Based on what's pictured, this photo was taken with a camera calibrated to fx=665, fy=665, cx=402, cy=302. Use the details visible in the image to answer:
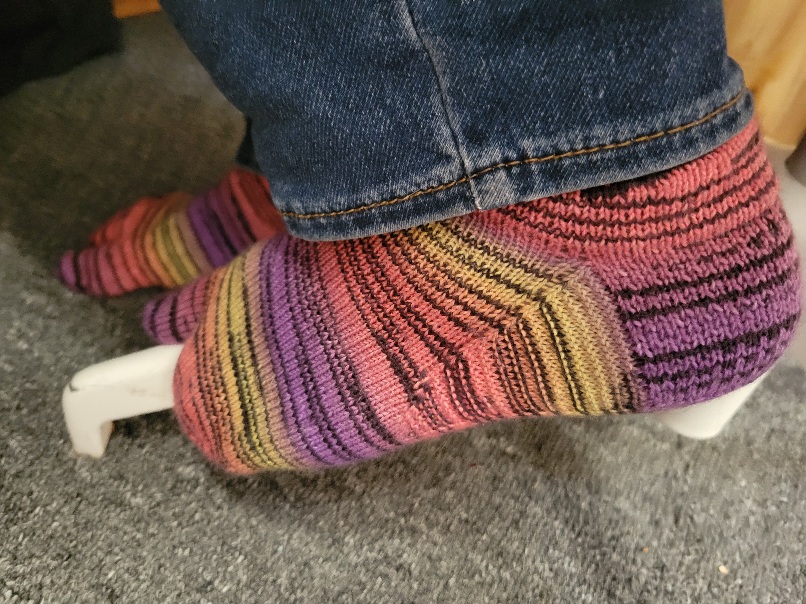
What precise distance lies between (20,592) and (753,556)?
0.57 meters

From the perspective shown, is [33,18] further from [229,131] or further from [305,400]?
[305,400]

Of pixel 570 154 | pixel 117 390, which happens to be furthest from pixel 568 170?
pixel 117 390

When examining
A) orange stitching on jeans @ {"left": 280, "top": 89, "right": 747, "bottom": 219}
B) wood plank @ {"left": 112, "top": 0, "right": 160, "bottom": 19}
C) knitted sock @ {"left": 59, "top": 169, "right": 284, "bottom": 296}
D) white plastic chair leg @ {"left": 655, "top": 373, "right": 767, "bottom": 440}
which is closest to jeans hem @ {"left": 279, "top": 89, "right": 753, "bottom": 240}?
orange stitching on jeans @ {"left": 280, "top": 89, "right": 747, "bottom": 219}

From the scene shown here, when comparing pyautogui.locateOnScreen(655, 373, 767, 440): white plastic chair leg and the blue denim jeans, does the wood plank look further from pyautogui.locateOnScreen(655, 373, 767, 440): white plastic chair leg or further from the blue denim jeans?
pyautogui.locateOnScreen(655, 373, 767, 440): white plastic chair leg

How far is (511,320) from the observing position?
1.26ft

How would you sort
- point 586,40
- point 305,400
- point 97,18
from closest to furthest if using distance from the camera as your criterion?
point 586,40 → point 305,400 → point 97,18

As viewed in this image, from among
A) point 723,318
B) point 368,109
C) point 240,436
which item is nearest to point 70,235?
point 240,436

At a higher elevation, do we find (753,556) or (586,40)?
(586,40)

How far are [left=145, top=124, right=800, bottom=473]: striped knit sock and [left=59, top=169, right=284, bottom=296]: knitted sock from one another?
0.22m

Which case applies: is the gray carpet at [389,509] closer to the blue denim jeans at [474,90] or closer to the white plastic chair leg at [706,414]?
the white plastic chair leg at [706,414]

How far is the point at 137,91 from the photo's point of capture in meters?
0.82

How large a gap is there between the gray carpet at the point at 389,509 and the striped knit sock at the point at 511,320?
0.12 metres

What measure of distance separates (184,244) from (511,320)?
0.39m

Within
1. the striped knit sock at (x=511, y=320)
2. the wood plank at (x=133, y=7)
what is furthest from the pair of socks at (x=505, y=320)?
the wood plank at (x=133, y=7)
